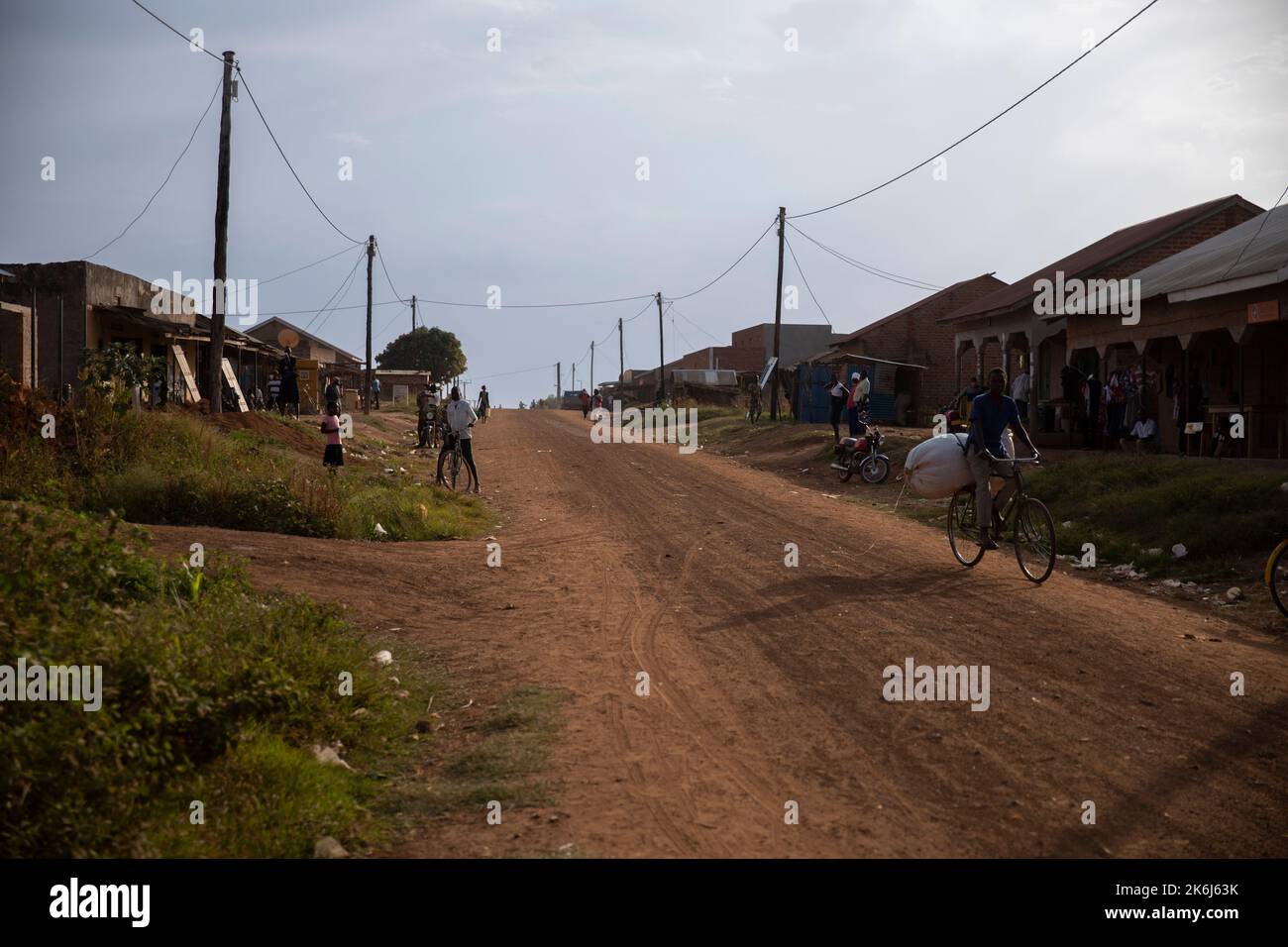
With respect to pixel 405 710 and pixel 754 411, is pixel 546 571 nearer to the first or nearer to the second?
pixel 405 710

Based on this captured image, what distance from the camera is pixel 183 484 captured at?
13492mm

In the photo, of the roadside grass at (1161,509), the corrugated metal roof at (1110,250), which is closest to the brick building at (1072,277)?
the corrugated metal roof at (1110,250)

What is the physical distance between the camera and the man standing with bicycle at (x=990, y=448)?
11305mm

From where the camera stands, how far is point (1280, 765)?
5664 millimetres

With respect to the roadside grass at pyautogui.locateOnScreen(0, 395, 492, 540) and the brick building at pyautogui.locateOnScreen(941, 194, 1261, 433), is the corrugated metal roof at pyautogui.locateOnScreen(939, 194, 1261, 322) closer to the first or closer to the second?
the brick building at pyautogui.locateOnScreen(941, 194, 1261, 433)

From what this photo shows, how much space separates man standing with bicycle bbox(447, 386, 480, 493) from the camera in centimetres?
1888

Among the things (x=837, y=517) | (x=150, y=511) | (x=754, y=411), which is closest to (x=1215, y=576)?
(x=837, y=517)

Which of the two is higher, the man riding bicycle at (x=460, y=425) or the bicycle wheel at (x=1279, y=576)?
the man riding bicycle at (x=460, y=425)

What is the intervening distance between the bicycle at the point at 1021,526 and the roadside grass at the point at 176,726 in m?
6.52

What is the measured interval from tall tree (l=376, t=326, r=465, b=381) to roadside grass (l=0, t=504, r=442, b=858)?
3288 inches

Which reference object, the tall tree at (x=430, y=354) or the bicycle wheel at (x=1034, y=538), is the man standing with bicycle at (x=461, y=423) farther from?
the tall tree at (x=430, y=354)

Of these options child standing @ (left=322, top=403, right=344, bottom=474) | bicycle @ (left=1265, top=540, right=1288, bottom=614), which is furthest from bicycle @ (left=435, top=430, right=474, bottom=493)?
bicycle @ (left=1265, top=540, right=1288, bottom=614)
